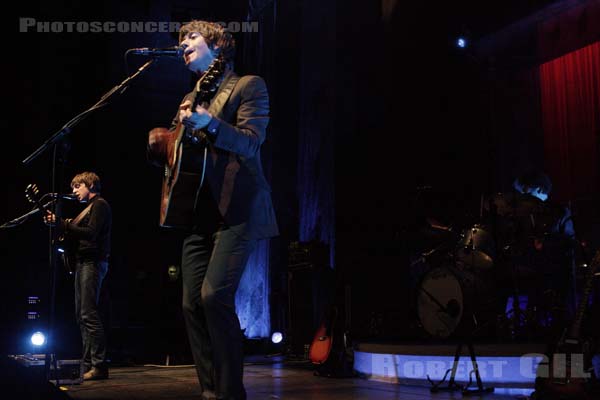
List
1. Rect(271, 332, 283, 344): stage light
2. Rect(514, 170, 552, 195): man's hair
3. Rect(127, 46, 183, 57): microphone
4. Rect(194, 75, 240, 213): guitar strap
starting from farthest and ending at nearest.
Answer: Rect(271, 332, 283, 344): stage light < Rect(514, 170, 552, 195): man's hair < Rect(127, 46, 183, 57): microphone < Rect(194, 75, 240, 213): guitar strap

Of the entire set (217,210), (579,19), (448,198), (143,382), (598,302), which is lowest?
(143,382)

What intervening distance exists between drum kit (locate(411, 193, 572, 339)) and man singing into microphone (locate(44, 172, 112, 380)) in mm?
3028

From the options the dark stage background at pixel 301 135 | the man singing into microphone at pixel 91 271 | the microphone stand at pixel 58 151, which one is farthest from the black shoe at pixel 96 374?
the dark stage background at pixel 301 135

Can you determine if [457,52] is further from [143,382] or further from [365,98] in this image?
[143,382]

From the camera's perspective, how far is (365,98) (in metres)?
8.25

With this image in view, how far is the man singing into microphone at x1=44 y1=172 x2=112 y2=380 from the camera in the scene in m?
5.13

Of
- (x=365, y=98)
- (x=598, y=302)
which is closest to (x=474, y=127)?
(x=365, y=98)

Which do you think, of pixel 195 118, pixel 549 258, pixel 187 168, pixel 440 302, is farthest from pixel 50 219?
pixel 549 258

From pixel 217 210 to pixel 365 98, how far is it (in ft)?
19.5

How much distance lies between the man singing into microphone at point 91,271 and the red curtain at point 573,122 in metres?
7.97

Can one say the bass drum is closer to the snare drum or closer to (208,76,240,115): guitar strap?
the snare drum

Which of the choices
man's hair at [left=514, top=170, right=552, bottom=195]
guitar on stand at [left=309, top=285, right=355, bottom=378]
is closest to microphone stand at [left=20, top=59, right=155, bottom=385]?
guitar on stand at [left=309, top=285, right=355, bottom=378]

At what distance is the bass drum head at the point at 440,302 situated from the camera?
5.51 m

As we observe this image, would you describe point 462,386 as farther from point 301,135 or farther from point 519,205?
point 301,135
